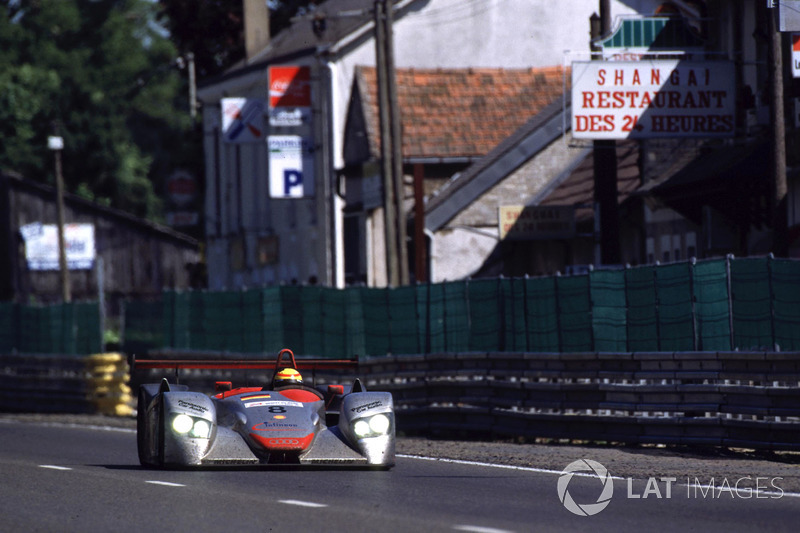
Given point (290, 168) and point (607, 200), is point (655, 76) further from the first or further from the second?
point (290, 168)

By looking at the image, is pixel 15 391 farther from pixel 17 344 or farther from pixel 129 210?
pixel 129 210

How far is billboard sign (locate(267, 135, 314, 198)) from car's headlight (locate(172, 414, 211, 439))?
92.1 ft

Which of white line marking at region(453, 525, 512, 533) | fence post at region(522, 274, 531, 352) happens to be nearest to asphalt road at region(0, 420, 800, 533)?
white line marking at region(453, 525, 512, 533)

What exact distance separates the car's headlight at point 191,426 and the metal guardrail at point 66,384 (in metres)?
17.6

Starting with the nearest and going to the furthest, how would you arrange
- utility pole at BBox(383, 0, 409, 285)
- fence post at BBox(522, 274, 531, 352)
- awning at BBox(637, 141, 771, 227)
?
fence post at BBox(522, 274, 531, 352), awning at BBox(637, 141, 771, 227), utility pole at BBox(383, 0, 409, 285)

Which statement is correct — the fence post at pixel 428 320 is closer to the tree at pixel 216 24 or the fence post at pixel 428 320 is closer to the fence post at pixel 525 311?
the fence post at pixel 525 311

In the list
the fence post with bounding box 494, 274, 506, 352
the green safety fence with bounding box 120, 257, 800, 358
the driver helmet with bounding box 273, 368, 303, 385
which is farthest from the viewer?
the fence post with bounding box 494, 274, 506, 352

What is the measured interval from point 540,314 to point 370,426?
648cm

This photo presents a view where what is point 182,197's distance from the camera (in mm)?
62781

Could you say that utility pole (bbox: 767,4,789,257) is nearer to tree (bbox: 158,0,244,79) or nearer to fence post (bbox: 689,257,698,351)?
fence post (bbox: 689,257,698,351)

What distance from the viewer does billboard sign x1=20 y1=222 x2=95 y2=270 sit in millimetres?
72250

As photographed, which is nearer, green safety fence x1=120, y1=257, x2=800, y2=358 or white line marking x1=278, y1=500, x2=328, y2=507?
white line marking x1=278, y1=500, x2=328, y2=507

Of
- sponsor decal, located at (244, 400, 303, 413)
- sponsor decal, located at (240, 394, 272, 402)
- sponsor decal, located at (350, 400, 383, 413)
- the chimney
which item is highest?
the chimney

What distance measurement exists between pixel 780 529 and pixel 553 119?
28615 mm
